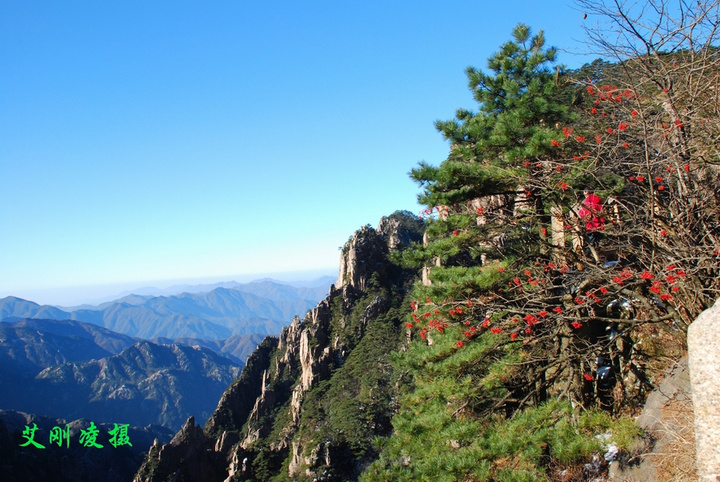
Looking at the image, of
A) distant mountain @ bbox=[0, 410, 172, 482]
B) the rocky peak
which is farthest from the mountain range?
the rocky peak

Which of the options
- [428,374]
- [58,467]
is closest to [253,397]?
[58,467]

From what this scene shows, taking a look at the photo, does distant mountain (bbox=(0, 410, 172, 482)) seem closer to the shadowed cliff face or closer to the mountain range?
the shadowed cliff face

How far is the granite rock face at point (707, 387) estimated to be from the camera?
9.72 ft

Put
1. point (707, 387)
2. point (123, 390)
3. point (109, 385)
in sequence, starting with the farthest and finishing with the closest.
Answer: point (109, 385)
point (123, 390)
point (707, 387)

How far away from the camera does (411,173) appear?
7.47 m

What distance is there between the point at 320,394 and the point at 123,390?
147 m

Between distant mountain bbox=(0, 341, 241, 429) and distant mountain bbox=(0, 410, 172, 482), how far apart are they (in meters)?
86.3

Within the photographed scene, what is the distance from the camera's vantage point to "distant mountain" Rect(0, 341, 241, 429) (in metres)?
139

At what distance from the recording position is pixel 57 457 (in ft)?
174

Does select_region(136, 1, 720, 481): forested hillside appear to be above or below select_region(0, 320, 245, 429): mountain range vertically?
above

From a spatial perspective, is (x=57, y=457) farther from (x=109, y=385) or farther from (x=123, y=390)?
(x=109, y=385)

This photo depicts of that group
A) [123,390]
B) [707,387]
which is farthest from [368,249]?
[123,390]

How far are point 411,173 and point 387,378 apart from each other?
36.2 meters

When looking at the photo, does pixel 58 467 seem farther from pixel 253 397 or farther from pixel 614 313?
pixel 614 313
